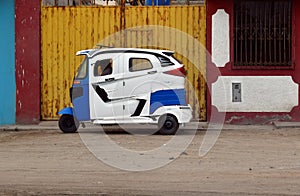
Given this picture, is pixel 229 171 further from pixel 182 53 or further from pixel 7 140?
pixel 182 53

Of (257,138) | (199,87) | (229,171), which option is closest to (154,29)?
(199,87)

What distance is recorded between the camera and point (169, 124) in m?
16.0

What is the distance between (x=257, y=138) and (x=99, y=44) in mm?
5382

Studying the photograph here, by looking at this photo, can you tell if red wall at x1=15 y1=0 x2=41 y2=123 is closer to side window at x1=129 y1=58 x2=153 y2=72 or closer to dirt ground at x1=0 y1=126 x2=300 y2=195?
dirt ground at x1=0 y1=126 x2=300 y2=195

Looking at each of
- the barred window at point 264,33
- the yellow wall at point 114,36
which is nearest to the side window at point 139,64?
the yellow wall at point 114,36

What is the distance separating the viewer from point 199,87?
18.5m

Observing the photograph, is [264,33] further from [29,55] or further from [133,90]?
[29,55]

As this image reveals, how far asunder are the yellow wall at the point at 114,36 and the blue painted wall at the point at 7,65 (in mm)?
792

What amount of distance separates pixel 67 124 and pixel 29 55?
307cm

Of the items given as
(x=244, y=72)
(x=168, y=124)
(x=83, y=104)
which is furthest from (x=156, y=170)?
(x=244, y=72)

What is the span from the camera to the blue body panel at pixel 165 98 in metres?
15.8

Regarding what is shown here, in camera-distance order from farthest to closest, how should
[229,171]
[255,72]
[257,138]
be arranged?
[255,72]
[257,138]
[229,171]

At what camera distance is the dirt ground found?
9.45 meters

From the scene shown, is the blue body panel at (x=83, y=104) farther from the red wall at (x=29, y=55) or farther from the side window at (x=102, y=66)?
the red wall at (x=29, y=55)
